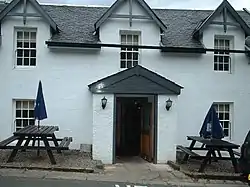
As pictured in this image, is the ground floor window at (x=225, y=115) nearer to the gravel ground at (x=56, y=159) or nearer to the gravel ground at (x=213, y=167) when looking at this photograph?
the gravel ground at (x=213, y=167)

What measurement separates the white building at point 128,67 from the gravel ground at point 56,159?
1.44 meters

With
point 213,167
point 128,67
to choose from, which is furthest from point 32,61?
point 213,167

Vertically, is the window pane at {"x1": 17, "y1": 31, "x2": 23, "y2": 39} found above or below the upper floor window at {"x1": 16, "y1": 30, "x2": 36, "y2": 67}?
above

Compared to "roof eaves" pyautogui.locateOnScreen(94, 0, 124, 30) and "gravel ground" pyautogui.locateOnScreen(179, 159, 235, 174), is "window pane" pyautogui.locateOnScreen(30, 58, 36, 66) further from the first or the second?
"gravel ground" pyautogui.locateOnScreen(179, 159, 235, 174)

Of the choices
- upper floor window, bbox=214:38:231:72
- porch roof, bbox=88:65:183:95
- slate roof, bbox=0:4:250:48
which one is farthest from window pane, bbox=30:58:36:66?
upper floor window, bbox=214:38:231:72

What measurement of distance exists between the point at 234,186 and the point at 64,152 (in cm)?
716

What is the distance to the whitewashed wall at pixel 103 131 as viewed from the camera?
15.0 meters

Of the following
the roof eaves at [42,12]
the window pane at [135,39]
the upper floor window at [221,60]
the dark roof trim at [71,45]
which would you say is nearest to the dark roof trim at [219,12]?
the upper floor window at [221,60]

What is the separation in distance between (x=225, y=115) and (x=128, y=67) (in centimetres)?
490

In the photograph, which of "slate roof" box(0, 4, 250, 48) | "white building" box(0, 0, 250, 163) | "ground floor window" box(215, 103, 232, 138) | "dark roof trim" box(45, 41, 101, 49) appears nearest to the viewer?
"dark roof trim" box(45, 41, 101, 49)

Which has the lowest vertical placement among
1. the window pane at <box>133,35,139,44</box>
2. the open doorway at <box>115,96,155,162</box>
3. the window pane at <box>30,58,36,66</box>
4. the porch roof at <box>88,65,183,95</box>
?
the open doorway at <box>115,96,155,162</box>

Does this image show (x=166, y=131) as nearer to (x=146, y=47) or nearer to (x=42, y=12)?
(x=146, y=47)

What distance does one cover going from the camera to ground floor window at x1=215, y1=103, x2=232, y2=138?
1808cm

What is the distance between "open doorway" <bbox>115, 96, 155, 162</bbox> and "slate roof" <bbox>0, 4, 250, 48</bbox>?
307 cm
